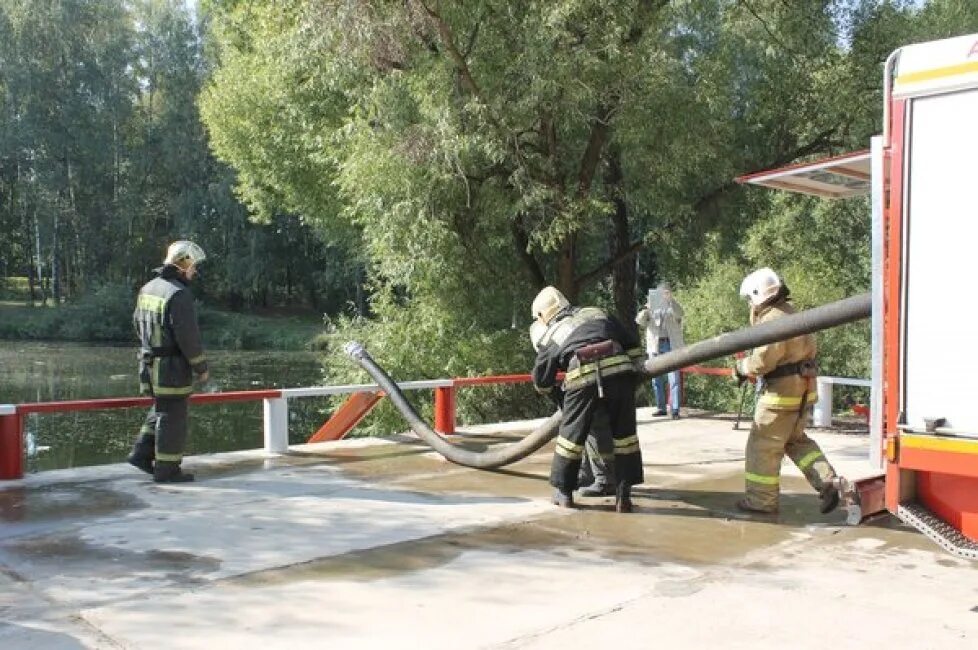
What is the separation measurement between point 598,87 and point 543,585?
977cm

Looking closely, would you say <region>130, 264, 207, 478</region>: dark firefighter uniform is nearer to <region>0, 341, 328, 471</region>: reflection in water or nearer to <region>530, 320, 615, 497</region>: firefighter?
<region>530, 320, 615, 497</region>: firefighter

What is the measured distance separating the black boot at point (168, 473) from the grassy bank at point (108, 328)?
3235 cm

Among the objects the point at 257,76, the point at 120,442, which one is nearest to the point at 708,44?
the point at 257,76

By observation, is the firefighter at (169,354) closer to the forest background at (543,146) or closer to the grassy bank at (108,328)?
the forest background at (543,146)

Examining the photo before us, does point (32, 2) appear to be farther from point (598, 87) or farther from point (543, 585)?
point (543, 585)

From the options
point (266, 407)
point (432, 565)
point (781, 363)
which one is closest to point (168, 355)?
point (266, 407)

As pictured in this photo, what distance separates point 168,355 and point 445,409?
3554 mm

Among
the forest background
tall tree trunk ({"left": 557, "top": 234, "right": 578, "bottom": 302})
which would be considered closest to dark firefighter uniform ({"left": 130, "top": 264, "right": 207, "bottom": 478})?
the forest background

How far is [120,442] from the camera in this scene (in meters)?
17.7

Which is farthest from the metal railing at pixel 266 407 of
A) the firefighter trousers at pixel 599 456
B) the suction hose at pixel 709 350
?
the firefighter trousers at pixel 599 456

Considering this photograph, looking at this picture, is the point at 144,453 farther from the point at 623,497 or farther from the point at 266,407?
the point at 623,497

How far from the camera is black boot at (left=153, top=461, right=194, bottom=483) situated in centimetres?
761

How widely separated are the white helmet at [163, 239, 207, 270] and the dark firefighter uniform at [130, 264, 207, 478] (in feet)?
0.19

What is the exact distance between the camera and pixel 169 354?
294 inches
